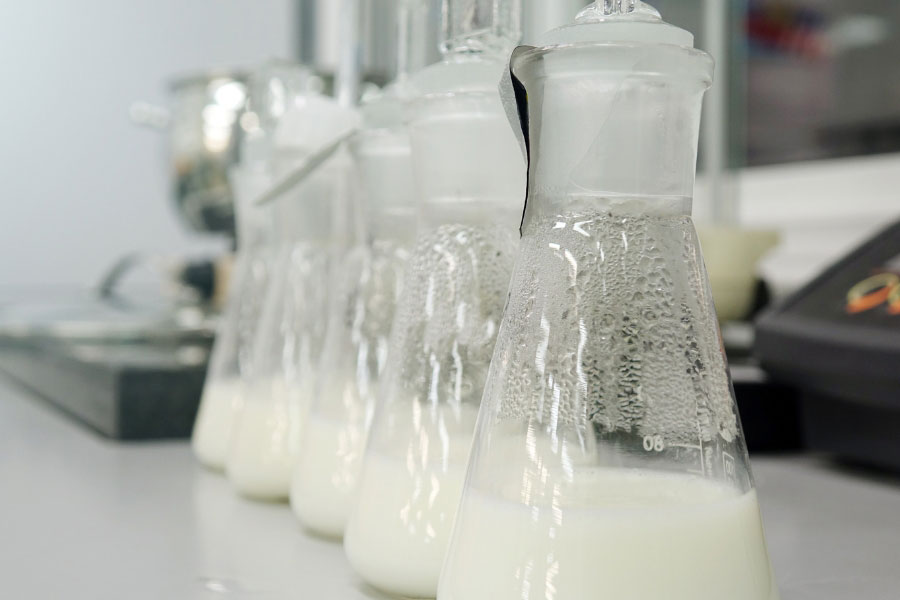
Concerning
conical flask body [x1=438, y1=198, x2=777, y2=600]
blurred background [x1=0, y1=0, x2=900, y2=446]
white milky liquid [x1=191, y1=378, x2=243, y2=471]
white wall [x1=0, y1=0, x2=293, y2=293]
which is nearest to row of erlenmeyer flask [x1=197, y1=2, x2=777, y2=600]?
conical flask body [x1=438, y1=198, x2=777, y2=600]

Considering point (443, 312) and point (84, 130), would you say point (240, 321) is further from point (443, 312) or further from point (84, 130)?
point (84, 130)

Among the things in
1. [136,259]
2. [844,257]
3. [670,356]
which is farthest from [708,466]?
[136,259]

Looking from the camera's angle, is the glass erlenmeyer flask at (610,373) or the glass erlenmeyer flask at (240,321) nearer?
the glass erlenmeyer flask at (610,373)

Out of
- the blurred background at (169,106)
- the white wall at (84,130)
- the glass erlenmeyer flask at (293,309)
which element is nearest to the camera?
the glass erlenmeyer flask at (293,309)

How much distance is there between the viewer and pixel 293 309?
21.2 inches

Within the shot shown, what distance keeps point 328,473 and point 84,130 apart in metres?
2.09

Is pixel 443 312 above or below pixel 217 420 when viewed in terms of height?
above

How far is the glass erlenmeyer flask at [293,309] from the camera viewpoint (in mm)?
512

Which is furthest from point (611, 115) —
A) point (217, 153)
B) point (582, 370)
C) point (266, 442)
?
point (217, 153)

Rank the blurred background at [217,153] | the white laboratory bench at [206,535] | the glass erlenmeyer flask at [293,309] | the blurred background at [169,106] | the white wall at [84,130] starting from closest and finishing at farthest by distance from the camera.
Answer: the white laboratory bench at [206,535] < the glass erlenmeyer flask at [293,309] < the blurred background at [217,153] < the blurred background at [169,106] < the white wall at [84,130]

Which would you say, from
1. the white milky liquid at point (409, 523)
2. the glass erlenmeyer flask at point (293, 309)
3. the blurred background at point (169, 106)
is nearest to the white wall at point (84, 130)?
the blurred background at point (169, 106)

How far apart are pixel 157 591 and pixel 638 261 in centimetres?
23

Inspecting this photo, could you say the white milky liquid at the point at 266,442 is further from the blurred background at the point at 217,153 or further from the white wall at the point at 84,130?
the white wall at the point at 84,130

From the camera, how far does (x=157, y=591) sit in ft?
1.30
